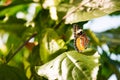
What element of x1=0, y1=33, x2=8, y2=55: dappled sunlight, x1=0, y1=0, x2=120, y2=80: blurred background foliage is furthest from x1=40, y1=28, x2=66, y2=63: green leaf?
x1=0, y1=33, x2=8, y2=55: dappled sunlight

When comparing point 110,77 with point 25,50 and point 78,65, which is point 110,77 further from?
point 78,65

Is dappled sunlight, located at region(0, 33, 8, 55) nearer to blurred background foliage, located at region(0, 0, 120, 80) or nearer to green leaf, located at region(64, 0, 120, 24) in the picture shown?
blurred background foliage, located at region(0, 0, 120, 80)

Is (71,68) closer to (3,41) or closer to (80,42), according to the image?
(80,42)

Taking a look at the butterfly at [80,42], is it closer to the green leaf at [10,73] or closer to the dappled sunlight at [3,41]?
the green leaf at [10,73]

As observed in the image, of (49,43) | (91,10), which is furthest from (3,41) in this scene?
(91,10)

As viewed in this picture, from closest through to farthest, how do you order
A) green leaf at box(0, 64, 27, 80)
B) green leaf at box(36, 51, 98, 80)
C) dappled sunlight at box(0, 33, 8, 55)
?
green leaf at box(36, 51, 98, 80)
green leaf at box(0, 64, 27, 80)
dappled sunlight at box(0, 33, 8, 55)

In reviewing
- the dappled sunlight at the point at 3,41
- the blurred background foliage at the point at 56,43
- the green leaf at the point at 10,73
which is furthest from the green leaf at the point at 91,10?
the dappled sunlight at the point at 3,41

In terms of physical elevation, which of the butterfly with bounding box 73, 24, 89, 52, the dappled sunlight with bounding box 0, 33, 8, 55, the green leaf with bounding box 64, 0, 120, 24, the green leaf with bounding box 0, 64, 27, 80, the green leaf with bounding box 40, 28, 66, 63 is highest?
the green leaf with bounding box 64, 0, 120, 24
